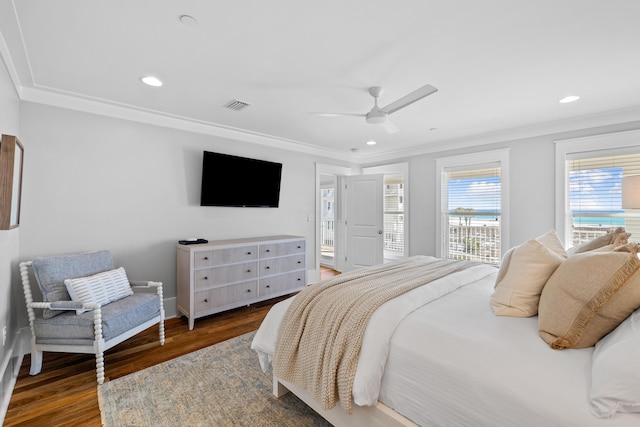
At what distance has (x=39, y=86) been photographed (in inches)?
101

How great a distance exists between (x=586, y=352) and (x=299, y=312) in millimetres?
1351

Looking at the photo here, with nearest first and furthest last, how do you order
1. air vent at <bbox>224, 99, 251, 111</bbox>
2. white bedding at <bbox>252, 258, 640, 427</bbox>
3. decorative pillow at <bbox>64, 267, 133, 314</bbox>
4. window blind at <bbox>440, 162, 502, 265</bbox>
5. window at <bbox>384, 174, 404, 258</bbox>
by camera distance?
white bedding at <bbox>252, 258, 640, 427</bbox> < decorative pillow at <bbox>64, 267, 133, 314</bbox> < air vent at <bbox>224, 99, 251, 111</bbox> < window blind at <bbox>440, 162, 502, 265</bbox> < window at <bbox>384, 174, 404, 258</bbox>

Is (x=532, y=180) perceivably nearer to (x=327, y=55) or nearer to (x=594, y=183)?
(x=594, y=183)

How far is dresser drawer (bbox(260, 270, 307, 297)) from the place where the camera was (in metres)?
3.83

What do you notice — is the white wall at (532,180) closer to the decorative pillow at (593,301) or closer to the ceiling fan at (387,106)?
the ceiling fan at (387,106)

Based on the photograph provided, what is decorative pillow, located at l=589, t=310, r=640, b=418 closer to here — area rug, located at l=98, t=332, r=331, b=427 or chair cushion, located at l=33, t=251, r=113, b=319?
area rug, located at l=98, t=332, r=331, b=427

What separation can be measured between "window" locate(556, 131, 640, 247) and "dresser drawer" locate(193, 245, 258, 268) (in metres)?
3.81

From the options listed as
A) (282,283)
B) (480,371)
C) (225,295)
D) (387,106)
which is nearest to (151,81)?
(387,106)

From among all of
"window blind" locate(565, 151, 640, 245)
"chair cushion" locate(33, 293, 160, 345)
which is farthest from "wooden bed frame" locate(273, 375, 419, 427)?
"window blind" locate(565, 151, 640, 245)

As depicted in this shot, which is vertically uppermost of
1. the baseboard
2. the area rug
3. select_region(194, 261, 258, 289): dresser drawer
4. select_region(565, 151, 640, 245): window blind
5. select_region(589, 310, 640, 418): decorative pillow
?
select_region(565, 151, 640, 245): window blind

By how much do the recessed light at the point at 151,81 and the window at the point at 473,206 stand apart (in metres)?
3.89

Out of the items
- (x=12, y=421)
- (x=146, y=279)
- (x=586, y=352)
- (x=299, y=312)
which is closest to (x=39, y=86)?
(x=146, y=279)

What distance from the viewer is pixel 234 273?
3500 millimetres

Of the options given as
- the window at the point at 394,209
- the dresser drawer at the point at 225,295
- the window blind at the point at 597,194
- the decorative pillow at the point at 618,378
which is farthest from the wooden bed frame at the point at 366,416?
the window at the point at 394,209
